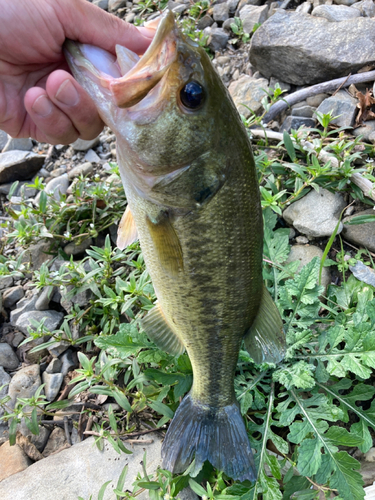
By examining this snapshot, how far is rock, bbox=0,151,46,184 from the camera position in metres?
4.79

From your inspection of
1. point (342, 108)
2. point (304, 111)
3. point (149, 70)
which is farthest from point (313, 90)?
point (149, 70)

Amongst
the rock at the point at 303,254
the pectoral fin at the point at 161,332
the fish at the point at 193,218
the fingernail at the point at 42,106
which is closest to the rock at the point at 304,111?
the rock at the point at 303,254

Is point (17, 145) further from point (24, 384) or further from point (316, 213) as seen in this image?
point (316, 213)

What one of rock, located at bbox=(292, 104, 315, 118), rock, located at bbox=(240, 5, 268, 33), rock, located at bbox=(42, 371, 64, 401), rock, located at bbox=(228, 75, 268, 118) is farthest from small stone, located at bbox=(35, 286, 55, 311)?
rock, located at bbox=(240, 5, 268, 33)

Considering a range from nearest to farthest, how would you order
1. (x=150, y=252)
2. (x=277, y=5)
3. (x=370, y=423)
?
(x=150, y=252), (x=370, y=423), (x=277, y=5)

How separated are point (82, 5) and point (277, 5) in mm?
4193

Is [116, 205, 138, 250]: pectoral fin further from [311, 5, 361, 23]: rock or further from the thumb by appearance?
[311, 5, 361, 23]: rock

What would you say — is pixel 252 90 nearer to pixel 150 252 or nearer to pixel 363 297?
pixel 363 297

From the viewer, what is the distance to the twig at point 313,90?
4.21 m

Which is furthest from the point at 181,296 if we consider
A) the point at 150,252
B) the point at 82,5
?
the point at 82,5

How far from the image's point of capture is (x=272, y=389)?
2.71 metres

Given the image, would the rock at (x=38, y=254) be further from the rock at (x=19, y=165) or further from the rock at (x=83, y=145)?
the rock at (x=83, y=145)

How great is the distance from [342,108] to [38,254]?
360 cm

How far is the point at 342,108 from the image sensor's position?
4.02 metres
